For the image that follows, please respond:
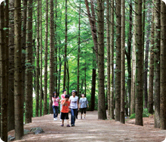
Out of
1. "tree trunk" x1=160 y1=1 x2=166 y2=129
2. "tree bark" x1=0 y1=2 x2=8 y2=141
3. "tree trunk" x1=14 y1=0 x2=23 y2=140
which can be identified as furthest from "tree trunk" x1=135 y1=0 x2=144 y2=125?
"tree bark" x1=0 y1=2 x2=8 y2=141

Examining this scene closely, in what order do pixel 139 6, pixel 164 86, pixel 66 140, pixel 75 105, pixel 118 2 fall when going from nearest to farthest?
1. pixel 66 140
2. pixel 164 86
3. pixel 139 6
4. pixel 75 105
5. pixel 118 2

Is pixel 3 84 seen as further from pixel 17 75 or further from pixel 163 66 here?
pixel 163 66

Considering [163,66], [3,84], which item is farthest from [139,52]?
[3,84]

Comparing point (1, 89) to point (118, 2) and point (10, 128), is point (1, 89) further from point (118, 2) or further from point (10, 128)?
point (118, 2)

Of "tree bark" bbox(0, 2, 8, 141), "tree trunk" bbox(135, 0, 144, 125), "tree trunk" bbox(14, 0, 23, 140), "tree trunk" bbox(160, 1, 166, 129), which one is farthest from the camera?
"tree trunk" bbox(135, 0, 144, 125)

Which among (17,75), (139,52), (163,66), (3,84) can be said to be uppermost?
(139,52)

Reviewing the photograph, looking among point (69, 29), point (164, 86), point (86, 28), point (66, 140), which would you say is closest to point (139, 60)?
point (164, 86)

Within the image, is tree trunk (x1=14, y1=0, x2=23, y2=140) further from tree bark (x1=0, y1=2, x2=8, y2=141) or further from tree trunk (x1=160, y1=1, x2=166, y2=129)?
tree trunk (x1=160, y1=1, x2=166, y2=129)

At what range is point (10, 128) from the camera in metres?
10.5

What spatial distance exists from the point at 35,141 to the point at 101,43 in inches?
320

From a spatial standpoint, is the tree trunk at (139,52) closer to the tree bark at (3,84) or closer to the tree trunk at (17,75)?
the tree trunk at (17,75)

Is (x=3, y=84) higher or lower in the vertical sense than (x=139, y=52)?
lower

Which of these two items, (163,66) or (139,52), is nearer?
(163,66)

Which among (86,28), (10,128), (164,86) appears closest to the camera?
(164,86)
